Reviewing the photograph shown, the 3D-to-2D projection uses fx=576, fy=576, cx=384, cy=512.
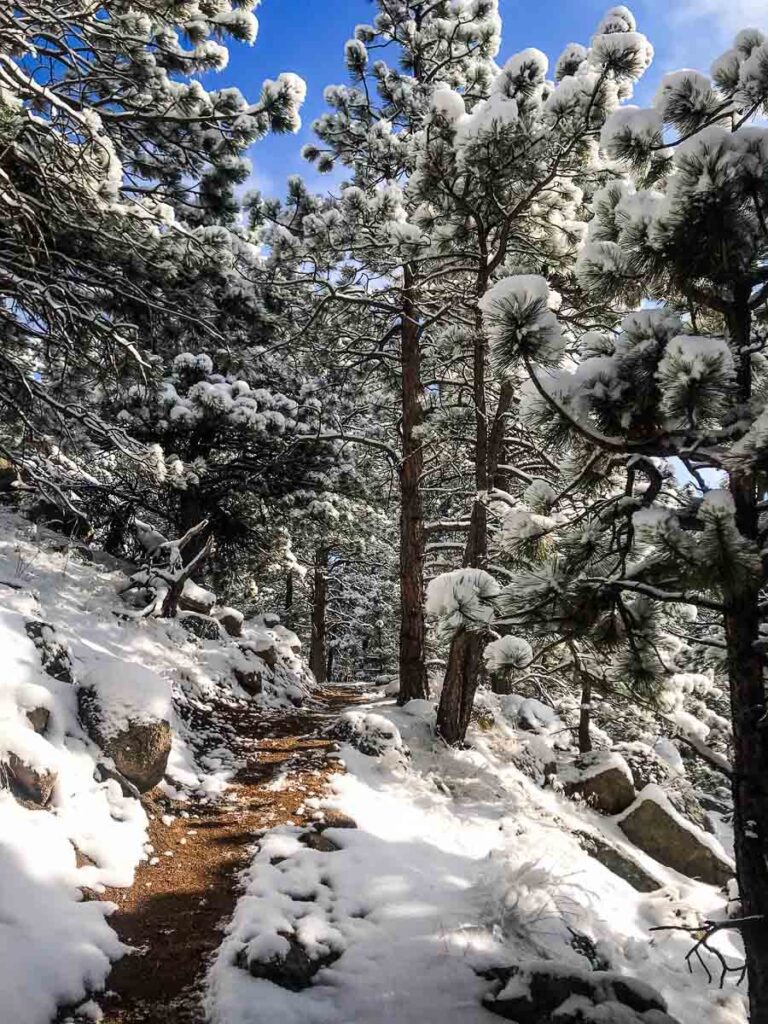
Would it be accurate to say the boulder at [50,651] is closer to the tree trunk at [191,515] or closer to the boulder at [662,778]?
the tree trunk at [191,515]

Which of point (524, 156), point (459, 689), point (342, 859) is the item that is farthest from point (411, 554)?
point (524, 156)

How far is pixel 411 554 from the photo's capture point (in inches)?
373

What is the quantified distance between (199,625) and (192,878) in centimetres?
594

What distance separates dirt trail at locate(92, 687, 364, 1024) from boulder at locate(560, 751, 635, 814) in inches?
162

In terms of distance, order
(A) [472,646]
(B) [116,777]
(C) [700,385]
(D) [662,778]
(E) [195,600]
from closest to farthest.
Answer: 1. (C) [700,385]
2. (B) [116,777]
3. (A) [472,646]
4. (D) [662,778]
5. (E) [195,600]

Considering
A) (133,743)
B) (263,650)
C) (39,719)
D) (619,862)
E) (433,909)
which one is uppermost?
(39,719)

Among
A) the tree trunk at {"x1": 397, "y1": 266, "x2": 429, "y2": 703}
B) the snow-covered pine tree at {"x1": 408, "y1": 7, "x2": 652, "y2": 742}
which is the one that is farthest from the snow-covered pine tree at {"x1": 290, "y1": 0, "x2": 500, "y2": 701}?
the snow-covered pine tree at {"x1": 408, "y1": 7, "x2": 652, "y2": 742}

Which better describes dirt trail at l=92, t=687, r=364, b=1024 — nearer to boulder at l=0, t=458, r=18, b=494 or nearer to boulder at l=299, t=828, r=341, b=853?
boulder at l=299, t=828, r=341, b=853

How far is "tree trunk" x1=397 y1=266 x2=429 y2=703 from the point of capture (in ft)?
31.0

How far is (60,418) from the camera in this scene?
20.6ft

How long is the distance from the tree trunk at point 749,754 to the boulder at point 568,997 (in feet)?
2.66

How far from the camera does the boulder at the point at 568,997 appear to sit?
3.17 metres

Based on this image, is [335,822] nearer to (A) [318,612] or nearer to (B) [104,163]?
(B) [104,163]

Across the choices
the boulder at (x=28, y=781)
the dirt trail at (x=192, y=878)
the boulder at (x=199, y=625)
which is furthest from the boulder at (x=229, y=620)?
the boulder at (x=28, y=781)
